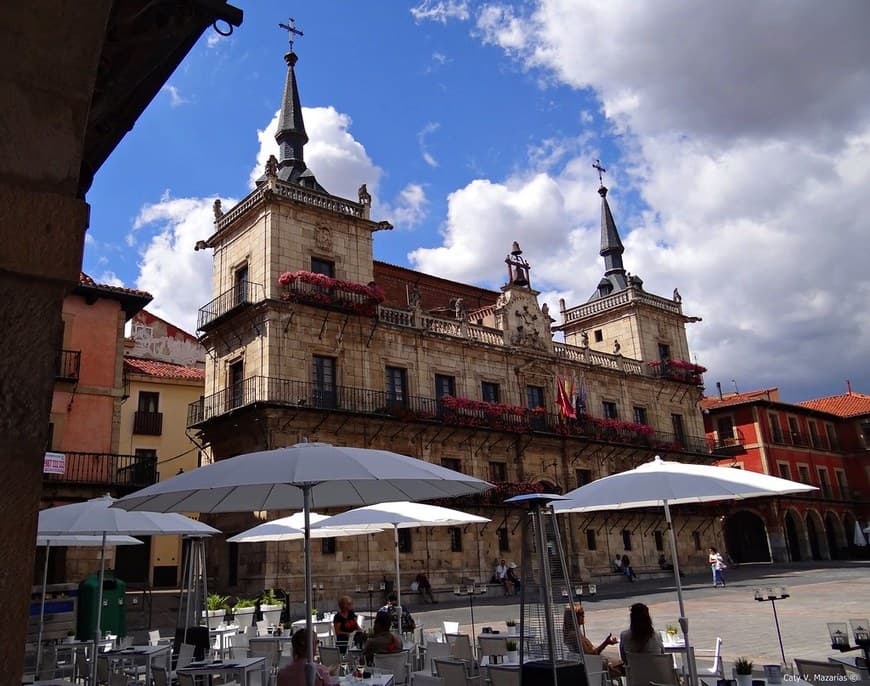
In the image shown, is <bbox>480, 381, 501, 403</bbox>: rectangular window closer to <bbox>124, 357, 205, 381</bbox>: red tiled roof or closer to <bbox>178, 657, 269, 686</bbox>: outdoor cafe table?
<bbox>124, 357, 205, 381</bbox>: red tiled roof

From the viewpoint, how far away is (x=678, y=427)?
3853 cm

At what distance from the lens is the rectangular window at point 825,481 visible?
158ft

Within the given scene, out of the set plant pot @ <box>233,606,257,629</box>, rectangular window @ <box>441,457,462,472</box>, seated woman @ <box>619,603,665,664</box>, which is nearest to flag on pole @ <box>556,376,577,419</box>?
rectangular window @ <box>441,457,462,472</box>

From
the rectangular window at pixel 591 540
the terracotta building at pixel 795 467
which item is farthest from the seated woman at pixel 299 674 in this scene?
the terracotta building at pixel 795 467

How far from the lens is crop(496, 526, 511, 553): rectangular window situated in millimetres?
27641

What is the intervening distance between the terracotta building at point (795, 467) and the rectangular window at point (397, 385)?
75.9 feet

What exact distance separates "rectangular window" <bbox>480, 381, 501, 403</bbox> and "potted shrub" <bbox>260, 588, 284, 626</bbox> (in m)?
12.7

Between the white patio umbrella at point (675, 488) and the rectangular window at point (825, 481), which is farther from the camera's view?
the rectangular window at point (825, 481)

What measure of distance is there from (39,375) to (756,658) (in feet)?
34.0

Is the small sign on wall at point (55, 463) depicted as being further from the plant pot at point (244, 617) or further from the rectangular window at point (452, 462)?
the rectangular window at point (452, 462)

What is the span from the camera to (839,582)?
23.3m

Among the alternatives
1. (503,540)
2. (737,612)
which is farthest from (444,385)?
(737,612)

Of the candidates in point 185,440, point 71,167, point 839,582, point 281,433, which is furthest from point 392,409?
Answer: point 71,167

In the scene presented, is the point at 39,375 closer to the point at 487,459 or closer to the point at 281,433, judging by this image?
the point at 281,433
